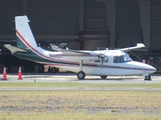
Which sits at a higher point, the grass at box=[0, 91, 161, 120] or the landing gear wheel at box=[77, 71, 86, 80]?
the landing gear wheel at box=[77, 71, 86, 80]

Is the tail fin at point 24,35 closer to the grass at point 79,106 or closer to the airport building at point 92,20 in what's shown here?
the grass at point 79,106

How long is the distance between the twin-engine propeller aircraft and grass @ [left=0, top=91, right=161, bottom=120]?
47.9 ft

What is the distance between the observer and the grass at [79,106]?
13.7 m

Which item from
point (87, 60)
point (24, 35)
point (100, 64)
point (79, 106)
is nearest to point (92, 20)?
point (24, 35)

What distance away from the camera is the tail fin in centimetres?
3876

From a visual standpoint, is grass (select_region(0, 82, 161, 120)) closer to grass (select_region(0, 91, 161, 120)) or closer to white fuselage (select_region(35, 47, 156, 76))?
grass (select_region(0, 91, 161, 120))

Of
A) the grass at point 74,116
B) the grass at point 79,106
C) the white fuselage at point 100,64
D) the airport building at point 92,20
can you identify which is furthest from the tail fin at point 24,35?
the grass at point 74,116

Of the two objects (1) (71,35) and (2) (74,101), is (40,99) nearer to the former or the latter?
(2) (74,101)

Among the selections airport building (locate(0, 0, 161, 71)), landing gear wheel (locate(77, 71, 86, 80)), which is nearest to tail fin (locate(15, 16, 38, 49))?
landing gear wheel (locate(77, 71, 86, 80))

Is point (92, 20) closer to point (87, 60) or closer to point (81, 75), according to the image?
point (87, 60)

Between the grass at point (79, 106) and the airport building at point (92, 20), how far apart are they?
4180cm

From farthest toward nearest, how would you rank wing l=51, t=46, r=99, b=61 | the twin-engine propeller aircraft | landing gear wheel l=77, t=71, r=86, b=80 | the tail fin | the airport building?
the airport building, the tail fin, wing l=51, t=46, r=99, b=61, landing gear wheel l=77, t=71, r=86, b=80, the twin-engine propeller aircraft

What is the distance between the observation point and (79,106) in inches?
648

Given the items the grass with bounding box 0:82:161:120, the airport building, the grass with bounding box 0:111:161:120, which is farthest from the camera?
the airport building
